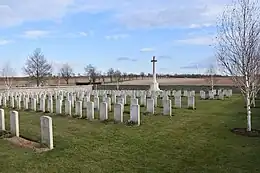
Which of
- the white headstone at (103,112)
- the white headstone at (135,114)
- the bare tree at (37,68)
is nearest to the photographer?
the white headstone at (135,114)

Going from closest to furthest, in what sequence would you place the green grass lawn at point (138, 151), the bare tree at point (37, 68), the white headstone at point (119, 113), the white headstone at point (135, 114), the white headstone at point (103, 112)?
the green grass lawn at point (138, 151) → the white headstone at point (135, 114) → the white headstone at point (119, 113) → the white headstone at point (103, 112) → the bare tree at point (37, 68)

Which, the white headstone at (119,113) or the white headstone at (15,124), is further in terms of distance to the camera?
the white headstone at (119,113)

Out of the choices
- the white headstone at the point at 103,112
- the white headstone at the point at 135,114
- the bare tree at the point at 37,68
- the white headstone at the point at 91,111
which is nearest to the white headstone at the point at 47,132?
the white headstone at the point at 135,114

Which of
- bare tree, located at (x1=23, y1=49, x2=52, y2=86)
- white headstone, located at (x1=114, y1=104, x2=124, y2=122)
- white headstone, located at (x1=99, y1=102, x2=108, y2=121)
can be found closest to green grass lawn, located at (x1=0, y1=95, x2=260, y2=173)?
white headstone, located at (x1=114, y1=104, x2=124, y2=122)

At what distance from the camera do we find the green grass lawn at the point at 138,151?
7.49 m

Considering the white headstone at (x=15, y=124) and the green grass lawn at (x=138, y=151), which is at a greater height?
the white headstone at (x=15, y=124)

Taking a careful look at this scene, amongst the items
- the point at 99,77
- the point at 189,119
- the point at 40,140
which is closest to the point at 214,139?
the point at 189,119

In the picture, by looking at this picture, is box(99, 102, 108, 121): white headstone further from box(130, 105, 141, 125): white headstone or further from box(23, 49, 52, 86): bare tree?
box(23, 49, 52, 86): bare tree

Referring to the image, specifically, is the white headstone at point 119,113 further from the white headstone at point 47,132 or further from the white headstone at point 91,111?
the white headstone at point 47,132

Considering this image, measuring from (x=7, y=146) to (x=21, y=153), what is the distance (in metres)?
1.21

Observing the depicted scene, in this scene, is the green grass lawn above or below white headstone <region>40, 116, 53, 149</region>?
below

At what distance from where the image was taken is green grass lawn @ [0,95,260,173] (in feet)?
24.6

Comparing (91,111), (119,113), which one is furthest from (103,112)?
(119,113)

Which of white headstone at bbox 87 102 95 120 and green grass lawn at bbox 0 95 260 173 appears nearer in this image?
green grass lawn at bbox 0 95 260 173
